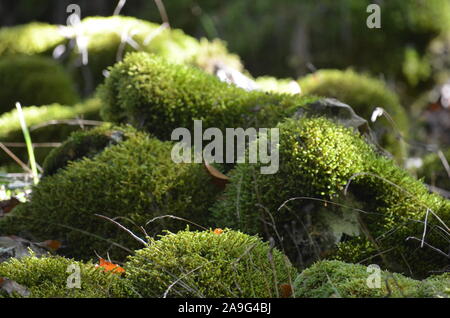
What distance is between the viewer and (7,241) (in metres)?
2.68

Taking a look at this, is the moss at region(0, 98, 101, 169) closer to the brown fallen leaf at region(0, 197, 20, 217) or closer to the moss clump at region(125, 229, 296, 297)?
the brown fallen leaf at region(0, 197, 20, 217)

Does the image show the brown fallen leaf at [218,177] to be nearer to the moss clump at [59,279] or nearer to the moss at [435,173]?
the moss clump at [59,279]

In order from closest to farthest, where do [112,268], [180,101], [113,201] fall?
[112,268] → [113,201] → [180,101]

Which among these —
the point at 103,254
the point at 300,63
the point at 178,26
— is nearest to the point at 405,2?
the point at 300,63

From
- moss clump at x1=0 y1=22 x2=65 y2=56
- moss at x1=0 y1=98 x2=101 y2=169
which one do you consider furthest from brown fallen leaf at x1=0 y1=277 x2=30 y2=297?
moss clump at x1=0 y1=22 x2=65 y2=56

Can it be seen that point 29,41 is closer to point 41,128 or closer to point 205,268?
point 41,128

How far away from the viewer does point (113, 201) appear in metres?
2.81

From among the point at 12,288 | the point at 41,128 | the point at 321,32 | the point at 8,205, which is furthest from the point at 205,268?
the point at 321,32

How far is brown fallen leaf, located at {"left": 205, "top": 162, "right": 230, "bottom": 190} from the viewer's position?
2.88 meters

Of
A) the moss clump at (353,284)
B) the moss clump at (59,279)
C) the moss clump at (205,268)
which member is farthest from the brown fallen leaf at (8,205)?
the moss clump at (353,284)

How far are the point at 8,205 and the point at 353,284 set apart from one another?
2.24m

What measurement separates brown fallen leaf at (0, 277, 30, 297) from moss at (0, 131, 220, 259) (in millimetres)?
797

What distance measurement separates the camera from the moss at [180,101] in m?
3.25

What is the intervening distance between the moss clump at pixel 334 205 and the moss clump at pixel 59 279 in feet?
2.60
